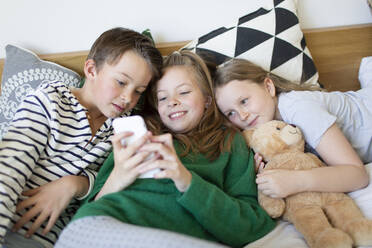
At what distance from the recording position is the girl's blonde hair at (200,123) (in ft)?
3.34

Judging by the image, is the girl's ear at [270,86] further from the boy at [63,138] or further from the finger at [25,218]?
the finger at [25,218]

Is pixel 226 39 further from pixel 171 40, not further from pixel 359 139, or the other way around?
pixel 359 139

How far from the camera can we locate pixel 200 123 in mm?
1099

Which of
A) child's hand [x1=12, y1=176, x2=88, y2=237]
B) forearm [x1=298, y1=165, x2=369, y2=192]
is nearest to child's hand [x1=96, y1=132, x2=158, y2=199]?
child's hand [x1=12, y1=176, x2=88, y2=237]

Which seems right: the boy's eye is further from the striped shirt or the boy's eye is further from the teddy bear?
the striped shirt

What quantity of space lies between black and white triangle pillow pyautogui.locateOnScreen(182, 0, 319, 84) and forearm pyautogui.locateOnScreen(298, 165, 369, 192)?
1.55 feet

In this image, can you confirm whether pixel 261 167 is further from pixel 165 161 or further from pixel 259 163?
pixel 165 161

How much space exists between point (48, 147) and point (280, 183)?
2.30 ft

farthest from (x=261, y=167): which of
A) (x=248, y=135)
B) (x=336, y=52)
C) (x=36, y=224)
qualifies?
(x=336, y=52)

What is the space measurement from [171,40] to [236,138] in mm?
586

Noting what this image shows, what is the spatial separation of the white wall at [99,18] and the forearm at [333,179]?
80cm

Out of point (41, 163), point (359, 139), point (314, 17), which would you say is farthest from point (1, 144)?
point (314, 17)

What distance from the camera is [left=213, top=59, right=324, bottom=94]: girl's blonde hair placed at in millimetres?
1113

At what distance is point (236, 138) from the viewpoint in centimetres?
104
